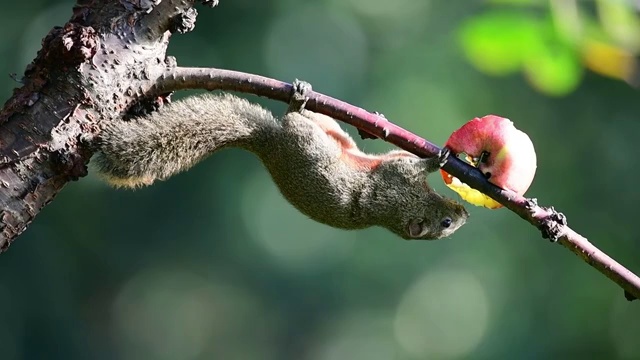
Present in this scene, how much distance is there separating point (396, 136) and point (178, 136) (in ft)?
2.22

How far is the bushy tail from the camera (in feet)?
8.18

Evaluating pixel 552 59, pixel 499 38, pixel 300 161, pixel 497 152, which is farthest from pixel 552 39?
pixel 300 161

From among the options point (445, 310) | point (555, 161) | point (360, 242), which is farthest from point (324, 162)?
point (445, 310)

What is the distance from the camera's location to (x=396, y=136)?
237 centimetres

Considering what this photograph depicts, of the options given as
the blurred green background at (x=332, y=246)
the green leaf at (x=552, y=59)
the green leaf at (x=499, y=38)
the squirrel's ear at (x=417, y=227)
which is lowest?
the green leaf at (x=499, y=38)

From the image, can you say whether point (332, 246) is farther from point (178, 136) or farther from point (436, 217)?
point (178, 136)

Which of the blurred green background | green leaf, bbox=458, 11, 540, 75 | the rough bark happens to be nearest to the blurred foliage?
green leaf, bbox=458, 11, 540, 75

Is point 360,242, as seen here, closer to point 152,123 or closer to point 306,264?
→ point 306,264

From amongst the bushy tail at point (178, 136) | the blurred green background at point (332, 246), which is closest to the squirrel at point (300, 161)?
the bushy tail at point (178, 136)

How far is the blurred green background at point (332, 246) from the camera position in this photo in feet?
38.8

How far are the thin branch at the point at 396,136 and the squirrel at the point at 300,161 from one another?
3.4 inches

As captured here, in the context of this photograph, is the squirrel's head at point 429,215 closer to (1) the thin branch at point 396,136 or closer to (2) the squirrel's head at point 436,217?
(2) the squirrel's head at point 436,217

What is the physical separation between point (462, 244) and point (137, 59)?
37.8 ft

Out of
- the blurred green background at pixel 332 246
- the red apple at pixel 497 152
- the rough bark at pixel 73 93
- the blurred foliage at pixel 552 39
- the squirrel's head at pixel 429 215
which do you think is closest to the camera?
the blurred foliage at pixel 552 39
